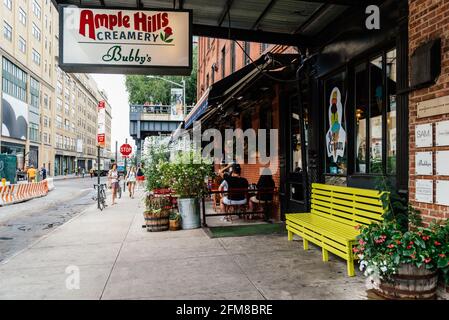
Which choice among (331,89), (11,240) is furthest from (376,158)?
(11,240)

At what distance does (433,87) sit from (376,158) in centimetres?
174

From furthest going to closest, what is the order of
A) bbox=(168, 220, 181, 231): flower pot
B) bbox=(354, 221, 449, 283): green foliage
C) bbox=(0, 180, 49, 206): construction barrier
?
bbox=(0, 180, 49, 206): construction barrier < bbox=(168, 220, 181, 231): flower pot < bbox=(354, 221, 449, 283): green foliage

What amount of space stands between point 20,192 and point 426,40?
18706 millimetres

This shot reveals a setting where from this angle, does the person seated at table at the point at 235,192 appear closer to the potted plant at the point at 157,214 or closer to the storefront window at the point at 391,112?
the potted plant at the point at 157,214

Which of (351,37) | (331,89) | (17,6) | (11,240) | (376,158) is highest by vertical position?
(17,6)

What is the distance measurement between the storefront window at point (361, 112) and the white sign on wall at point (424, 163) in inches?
64.7

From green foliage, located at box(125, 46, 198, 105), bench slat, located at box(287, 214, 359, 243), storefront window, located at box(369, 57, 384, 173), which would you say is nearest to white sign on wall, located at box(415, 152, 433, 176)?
storefront window, located at box(369, 57, 384, 173)

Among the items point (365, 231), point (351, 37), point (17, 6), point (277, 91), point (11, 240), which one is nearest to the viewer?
point (365, 231)

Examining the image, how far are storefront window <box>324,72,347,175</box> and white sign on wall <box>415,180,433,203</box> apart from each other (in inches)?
87.3

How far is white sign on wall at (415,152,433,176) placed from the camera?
14.6 ft

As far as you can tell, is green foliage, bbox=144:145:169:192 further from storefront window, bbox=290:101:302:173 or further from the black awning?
storefront window, bbox=290:101:302:173

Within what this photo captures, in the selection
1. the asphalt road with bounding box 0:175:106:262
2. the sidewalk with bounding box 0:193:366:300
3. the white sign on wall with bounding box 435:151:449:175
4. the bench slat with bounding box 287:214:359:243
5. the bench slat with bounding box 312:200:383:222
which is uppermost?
the white sign on wall with bounding box 435:151:449:175
